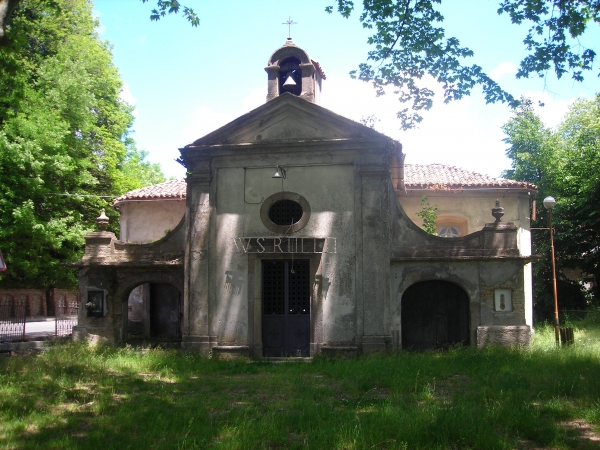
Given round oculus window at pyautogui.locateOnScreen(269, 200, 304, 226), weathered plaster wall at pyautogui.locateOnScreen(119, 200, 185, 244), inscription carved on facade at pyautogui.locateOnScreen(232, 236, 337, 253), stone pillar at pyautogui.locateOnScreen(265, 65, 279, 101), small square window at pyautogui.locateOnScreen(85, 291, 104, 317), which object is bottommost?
small square window at pyautogui.locateOnScreen(85, 291, 104, 317)

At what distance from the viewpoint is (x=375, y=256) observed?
15250 millimetres

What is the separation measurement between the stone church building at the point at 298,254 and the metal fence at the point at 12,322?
3601mm

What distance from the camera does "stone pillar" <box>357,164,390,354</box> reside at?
15.0 metres

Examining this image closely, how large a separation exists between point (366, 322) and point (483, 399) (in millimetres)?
5721

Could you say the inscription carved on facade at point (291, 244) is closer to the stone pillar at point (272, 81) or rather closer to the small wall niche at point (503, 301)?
the stone pillar at point (272, 81)

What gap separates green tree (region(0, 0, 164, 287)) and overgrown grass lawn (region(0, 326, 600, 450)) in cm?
1340

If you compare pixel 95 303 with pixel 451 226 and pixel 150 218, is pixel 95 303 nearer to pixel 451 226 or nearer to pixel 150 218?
pixel 150 218

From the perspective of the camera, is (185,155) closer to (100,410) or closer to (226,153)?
(226,153)

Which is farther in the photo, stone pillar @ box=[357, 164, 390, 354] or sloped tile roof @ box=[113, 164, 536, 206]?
sloped tile roof @ box=[113, 164, 536, 206]

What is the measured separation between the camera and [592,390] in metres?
9.84

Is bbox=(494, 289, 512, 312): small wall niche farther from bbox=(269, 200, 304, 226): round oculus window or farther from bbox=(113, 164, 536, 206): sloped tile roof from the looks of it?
bbox=(113, 164, 536, 206): sloped tile roof

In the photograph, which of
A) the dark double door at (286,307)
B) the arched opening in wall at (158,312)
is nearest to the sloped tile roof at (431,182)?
the arched opening in wall at (158,312)

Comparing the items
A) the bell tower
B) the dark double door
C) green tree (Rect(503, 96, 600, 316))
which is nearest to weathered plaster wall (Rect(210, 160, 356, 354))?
the dark double door

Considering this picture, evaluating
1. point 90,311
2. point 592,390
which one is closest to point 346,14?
point 592,390
